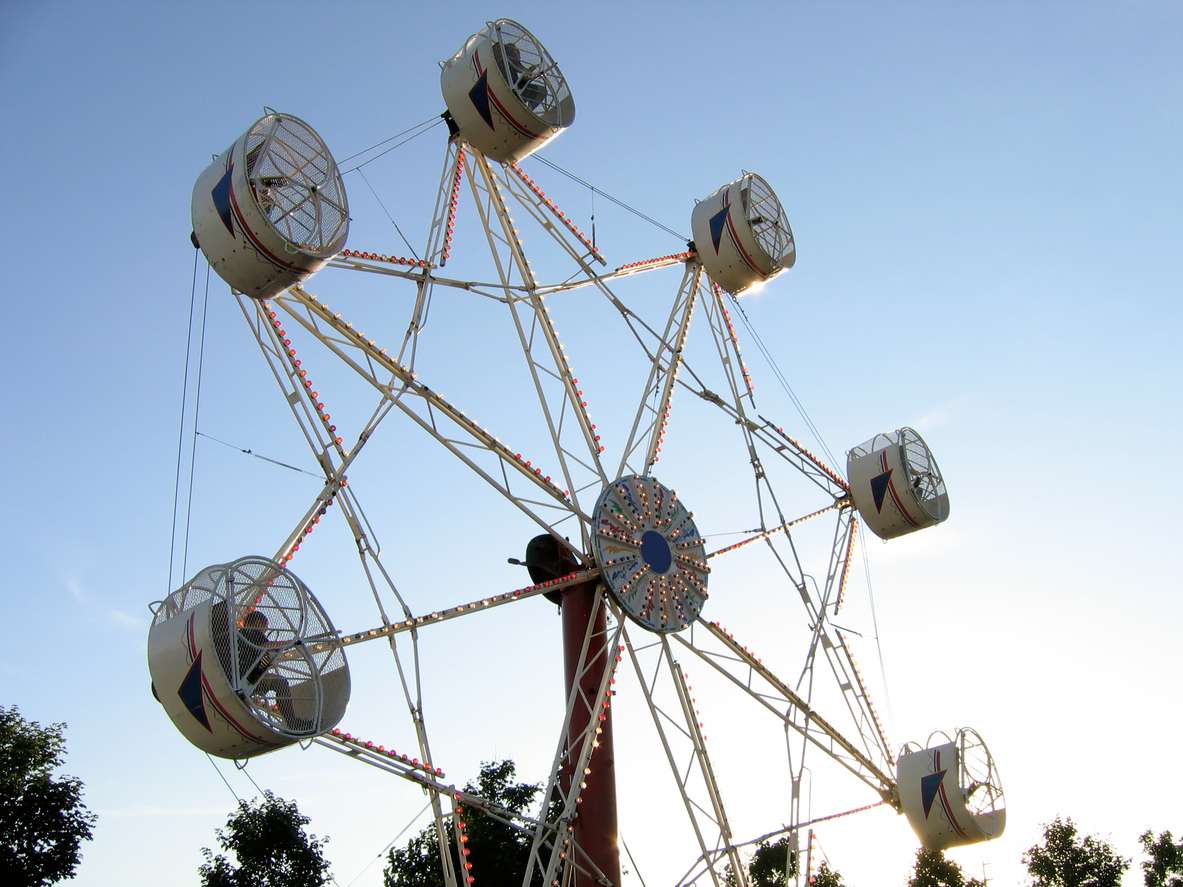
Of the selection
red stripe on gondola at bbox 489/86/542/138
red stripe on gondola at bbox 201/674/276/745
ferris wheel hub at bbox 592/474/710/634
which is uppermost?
red stripe on gondola at bbox 489/86/542/138

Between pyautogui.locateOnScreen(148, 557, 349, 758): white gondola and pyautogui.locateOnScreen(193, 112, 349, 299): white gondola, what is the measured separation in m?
4.19

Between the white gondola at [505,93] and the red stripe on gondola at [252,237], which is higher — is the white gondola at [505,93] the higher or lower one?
the higher one

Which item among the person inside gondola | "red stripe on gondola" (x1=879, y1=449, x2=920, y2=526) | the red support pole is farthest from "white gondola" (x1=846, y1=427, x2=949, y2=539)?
the person inside gondola

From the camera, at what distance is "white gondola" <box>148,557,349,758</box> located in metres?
13.4

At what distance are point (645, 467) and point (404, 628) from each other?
672 centimetres

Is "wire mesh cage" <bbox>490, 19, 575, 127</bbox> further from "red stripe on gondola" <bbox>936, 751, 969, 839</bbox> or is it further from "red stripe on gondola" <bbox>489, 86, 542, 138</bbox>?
"red stripe on gondola" <bbox>936, 751, 969, 839</bbox>

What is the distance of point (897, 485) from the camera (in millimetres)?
26156

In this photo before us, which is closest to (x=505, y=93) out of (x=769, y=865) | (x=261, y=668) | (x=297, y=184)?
(x=297, y=184)

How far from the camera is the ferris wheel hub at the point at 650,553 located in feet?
65.4

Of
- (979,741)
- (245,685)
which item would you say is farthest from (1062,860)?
(245,685)

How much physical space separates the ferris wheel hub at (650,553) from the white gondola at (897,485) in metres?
6.10

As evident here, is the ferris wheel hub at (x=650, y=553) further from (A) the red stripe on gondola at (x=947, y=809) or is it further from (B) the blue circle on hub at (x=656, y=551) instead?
(A) the red stripe on gondola at (x=947, y=809)

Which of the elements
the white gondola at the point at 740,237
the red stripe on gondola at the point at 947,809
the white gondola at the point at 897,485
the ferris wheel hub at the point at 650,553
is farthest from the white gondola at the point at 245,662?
the white gondola at the point at 897,485

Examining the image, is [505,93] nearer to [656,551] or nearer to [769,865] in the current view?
[656,551]
